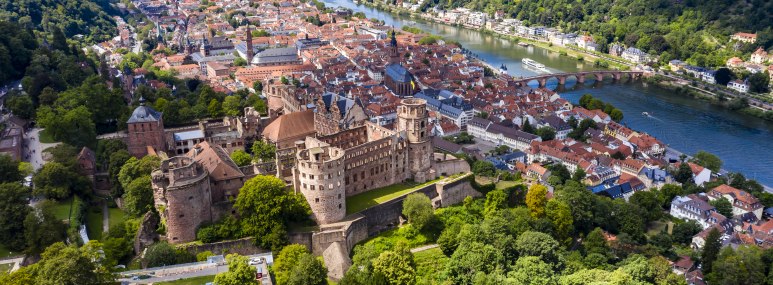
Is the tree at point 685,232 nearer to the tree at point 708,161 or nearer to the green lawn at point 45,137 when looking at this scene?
the tree at point 708,161

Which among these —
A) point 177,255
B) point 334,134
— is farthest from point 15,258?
point 334,134

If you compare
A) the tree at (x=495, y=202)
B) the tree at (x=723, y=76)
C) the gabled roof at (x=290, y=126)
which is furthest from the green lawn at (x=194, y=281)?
the tree at (x=723, y=76)

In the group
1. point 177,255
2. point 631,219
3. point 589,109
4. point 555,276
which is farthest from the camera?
point 589,109

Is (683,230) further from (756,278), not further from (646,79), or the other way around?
(646,79)

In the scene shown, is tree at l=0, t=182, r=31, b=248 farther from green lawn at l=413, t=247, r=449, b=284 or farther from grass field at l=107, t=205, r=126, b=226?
green lawn at l=413, t=247, r=449, b=284

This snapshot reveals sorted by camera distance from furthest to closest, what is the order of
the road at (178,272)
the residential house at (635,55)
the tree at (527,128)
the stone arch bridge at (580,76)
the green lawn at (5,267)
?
the residential house at (635,55), the stone arch bridge at (580,76), the tree at (527,128), the green lawn at (5,267), the road at (178,272)

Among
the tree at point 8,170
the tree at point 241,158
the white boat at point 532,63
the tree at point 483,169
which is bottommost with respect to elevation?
the white boat at point 532,63
